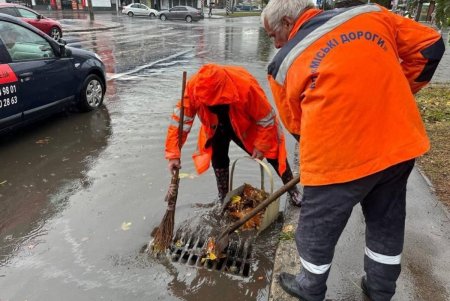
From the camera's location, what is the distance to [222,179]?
12.0 feet

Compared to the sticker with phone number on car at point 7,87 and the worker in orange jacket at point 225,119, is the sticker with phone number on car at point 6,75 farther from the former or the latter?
the worker in orange jacket at point 225,119

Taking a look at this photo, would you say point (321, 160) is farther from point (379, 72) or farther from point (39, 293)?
point (39, 293)

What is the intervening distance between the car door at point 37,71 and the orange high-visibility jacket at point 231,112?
9.42ft

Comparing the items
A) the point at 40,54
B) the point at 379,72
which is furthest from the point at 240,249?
the point at 40,54

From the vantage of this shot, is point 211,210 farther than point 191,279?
Yes

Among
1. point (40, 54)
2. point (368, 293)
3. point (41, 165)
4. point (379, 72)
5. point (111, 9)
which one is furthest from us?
point (111, 9)

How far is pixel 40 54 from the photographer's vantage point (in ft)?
17.9

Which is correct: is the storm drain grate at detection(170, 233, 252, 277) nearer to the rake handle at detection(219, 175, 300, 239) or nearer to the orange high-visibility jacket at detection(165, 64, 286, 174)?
the rake handle at detection(219, 175, 300, 239)

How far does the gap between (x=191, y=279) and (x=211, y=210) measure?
97cm

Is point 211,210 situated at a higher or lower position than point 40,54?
lower

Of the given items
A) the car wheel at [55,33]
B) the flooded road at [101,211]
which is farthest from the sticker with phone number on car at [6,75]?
the car wheel at [55,33]

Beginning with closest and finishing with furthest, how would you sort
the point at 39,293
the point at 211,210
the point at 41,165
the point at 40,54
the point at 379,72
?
the point at 379,72 < the point at 39,293 < the point at 211,210 < the point at 41,165 < the point at 40,54

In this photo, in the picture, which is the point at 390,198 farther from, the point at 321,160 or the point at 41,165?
the point at 41,165

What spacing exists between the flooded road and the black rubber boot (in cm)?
22
